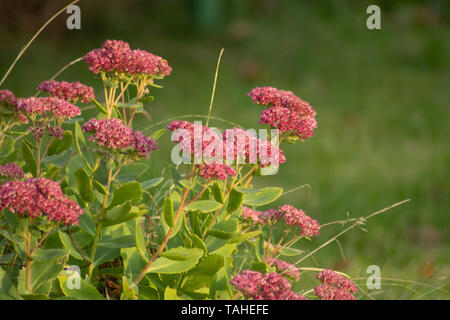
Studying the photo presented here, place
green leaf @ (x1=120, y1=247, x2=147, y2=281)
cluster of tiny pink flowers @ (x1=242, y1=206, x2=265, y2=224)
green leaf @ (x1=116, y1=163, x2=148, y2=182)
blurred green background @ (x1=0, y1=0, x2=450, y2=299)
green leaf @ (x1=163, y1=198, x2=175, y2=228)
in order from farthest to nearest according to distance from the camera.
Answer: blurred green background @ (x1=0, y1=0, x2=450, y2=299)
cluster of tiny pink flowers @ (x1=242, y1=206, x2=265, y2=224)
green leaf @ (x1=116, y1=163, x2=148, y2=182)
green leaf @ (x1=120, y1=247, x2=147, y2=281)
green leaf @ (x1=163, y1=198, x2=175, y2=228)

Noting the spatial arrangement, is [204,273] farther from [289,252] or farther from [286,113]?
[286,113]

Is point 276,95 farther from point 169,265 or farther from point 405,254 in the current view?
point 405,254

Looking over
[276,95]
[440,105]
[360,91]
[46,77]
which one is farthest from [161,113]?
[276,95]

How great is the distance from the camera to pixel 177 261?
1223 millimetres

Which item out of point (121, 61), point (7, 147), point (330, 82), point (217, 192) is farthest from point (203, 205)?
point (330, 82)

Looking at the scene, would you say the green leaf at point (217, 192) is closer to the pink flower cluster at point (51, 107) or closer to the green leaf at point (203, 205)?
the green leaf at point (203, 205)

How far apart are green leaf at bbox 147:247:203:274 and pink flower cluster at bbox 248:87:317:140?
0.34 metres

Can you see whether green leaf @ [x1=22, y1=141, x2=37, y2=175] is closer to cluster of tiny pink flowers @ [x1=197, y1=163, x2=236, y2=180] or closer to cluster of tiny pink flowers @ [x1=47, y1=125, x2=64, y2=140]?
cluster of tiny pink flowers @ [x1=47, y1=125, x2=64, y2=140]

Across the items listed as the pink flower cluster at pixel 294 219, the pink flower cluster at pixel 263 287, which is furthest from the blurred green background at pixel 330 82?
the pink flower cluster at pixel 263 287

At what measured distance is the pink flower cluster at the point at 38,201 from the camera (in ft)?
3.45

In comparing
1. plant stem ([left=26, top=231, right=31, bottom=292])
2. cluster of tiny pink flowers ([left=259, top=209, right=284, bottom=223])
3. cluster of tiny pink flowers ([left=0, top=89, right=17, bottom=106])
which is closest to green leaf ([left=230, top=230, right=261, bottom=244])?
cluster of tiny pink flowers ([left=259, top=209, right=284, bottom=223])

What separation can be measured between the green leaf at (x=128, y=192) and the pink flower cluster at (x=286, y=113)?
33cm

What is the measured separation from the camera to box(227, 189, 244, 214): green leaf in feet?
4.30
